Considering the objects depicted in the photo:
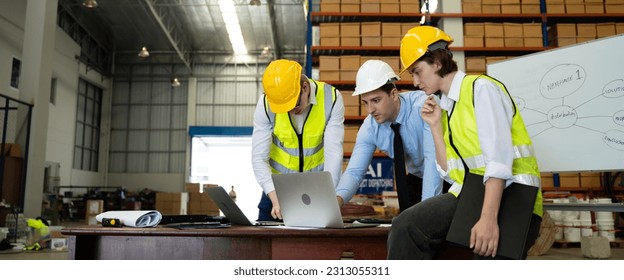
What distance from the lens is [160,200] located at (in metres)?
15.1

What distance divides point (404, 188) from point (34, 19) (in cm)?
890

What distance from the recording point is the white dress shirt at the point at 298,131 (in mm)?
2607

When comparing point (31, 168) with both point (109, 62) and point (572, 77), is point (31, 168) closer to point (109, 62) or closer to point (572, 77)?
point (572, 77)

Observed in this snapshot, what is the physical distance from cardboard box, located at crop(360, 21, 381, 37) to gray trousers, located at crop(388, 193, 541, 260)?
5440mm

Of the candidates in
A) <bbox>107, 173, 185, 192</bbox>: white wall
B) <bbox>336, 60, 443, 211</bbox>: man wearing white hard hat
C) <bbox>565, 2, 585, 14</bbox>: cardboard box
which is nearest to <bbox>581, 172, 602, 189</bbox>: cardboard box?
<bbox>565, 2, 585, 14</bbox>: cardboard box

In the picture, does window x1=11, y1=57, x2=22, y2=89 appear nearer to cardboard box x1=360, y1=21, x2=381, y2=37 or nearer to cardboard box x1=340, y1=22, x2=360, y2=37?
cardboard box x1=340, y1=22, x2=360, y2=37

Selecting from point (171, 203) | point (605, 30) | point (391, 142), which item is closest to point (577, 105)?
point (391, 142)

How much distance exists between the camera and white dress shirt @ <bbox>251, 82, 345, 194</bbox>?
2607mm

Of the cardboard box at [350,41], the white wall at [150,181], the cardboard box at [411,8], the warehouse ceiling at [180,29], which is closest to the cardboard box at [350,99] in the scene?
the cardboard box at [350,41]

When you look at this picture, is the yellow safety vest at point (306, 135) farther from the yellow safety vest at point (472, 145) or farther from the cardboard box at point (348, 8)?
the cardboard box at point (348, 8)

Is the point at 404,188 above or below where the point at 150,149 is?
below

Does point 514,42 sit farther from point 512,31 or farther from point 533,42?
point 533,42

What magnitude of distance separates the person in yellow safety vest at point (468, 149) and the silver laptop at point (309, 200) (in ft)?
0.89
